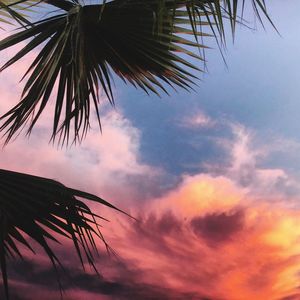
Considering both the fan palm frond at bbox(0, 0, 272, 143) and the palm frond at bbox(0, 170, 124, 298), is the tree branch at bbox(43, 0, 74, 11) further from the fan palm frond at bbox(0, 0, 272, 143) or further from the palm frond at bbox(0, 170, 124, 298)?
the palm frond at bbox(0, 170, 124, 298)

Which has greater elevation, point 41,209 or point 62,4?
point 62,4

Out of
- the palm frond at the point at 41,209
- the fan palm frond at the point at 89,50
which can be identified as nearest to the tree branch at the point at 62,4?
the fan palm frond at the point at 89,50

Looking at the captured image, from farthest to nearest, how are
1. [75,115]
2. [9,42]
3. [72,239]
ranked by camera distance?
[75,115] → [9,42] → [72,239]

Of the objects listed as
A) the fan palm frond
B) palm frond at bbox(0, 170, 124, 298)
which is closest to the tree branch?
the fan palm frond

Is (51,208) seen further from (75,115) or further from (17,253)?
(75,115)

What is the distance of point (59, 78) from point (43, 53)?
0.28m

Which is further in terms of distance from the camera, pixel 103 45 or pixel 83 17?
pixel 103 45

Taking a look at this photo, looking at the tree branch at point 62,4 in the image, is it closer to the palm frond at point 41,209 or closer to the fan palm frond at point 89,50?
the fan palm frond at point 89,50

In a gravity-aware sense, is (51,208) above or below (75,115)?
below

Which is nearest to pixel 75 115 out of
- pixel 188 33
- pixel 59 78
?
pixel 59 78

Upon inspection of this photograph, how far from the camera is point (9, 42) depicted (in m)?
3.67

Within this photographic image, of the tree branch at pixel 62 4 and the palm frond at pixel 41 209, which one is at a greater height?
the tree branch at pixel 62 4

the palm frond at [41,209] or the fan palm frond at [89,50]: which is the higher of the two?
the fan palm frond at [89,50]

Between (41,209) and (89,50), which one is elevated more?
(89,50)
